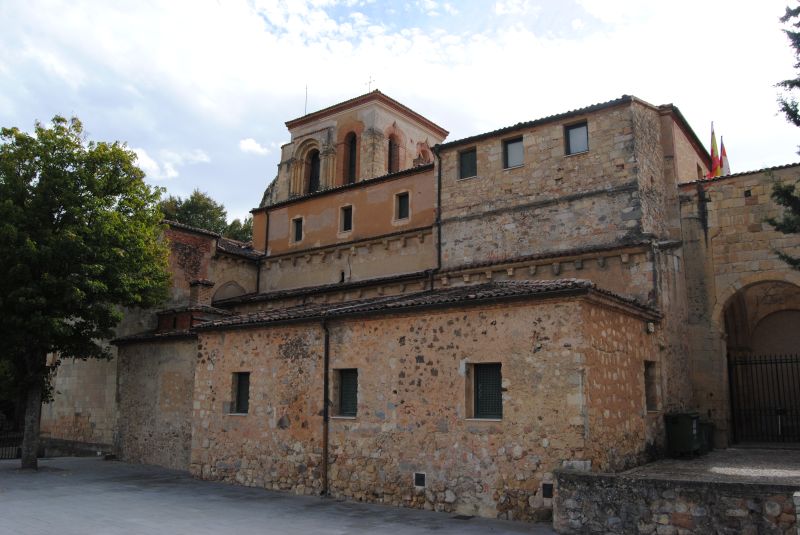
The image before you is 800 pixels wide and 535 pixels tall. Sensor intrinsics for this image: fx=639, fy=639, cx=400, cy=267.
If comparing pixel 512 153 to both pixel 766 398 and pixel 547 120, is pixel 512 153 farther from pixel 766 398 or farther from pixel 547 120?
pixel 766 398

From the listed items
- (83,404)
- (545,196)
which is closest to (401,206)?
(545,196)

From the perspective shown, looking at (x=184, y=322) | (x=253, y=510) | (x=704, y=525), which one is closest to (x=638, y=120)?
(x=704, y=525)

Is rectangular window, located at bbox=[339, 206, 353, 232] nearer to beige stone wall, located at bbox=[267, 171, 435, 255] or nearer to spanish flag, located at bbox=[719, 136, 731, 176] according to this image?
beige stone wall, located at bbox=[267, 171, 435, 255]

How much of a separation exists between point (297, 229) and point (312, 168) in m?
10.9

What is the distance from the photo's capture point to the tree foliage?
145 ft

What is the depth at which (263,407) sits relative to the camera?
15898mm

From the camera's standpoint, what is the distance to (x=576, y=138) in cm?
1831

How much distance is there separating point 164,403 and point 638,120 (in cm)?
1650

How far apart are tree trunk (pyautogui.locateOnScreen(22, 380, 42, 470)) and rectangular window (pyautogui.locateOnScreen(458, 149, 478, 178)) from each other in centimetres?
1452

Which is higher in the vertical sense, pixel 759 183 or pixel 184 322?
pixel 759 183

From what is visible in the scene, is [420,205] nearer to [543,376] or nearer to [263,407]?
[263,407]

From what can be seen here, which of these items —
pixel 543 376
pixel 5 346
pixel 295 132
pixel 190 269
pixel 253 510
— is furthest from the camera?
pixel 295 132

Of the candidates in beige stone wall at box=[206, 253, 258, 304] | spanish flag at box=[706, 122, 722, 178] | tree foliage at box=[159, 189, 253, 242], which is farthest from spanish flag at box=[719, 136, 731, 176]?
tree foliage at box=[159, 189, 253, 242]

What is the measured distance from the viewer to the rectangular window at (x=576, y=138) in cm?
1812
